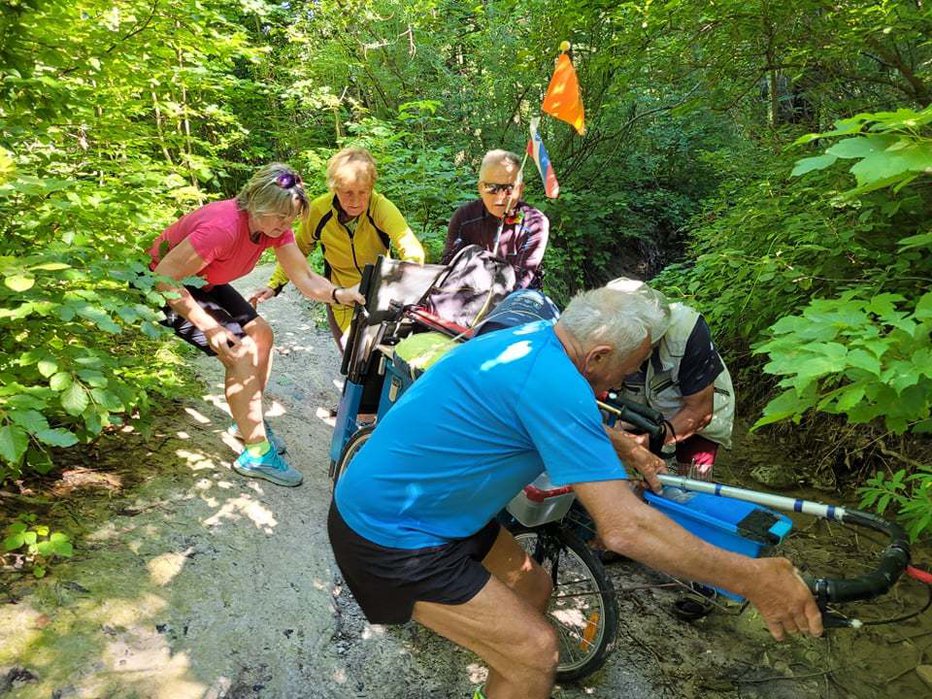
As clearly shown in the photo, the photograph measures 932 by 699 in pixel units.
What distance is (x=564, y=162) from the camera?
9070mm

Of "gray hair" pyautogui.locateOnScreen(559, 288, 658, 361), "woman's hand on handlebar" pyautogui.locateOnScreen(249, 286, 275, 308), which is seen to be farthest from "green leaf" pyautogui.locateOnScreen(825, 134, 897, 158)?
"woman's hand on handlebar" pyautogui.locateOnScreen(249, 286, 275, 308)

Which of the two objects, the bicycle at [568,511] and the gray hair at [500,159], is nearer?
the bicycle at [568,511]

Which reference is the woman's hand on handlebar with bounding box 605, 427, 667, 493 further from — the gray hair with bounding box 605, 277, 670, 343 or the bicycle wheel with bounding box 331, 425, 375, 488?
the bicycle wheel with bounding box 331, 425, 375, 488

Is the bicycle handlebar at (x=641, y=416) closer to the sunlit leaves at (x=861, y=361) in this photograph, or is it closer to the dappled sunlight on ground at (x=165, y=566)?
the sunlit leaves at (x=861, y=361)

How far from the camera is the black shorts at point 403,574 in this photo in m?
1.91

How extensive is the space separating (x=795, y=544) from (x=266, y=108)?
1331 centimetres

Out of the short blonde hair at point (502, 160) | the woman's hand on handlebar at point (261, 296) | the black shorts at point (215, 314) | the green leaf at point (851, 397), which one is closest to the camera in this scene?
the green leaf at point (851, 397)

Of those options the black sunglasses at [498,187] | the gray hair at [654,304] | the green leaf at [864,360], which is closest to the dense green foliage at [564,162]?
the green leaf at [864,360]

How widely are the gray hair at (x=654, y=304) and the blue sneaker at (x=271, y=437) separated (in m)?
2.61

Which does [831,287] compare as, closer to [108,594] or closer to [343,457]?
[343,457]

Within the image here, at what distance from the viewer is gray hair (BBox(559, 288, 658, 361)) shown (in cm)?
181

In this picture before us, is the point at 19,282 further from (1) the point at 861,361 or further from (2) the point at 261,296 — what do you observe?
(1) the point at 861,361

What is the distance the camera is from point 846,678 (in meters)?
2.86

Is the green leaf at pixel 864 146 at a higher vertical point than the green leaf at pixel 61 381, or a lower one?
higher
